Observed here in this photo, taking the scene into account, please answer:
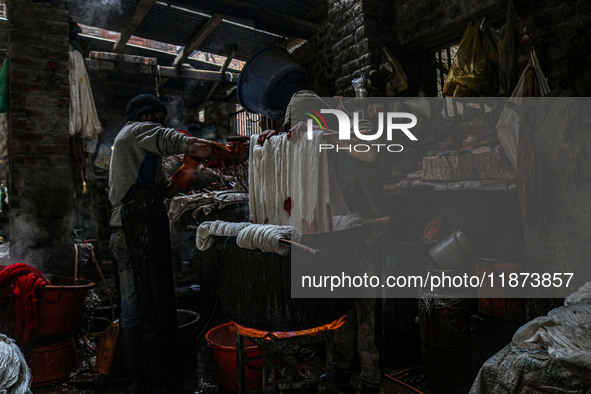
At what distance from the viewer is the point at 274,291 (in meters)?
2.36

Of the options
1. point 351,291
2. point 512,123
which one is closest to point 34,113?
point 351,291

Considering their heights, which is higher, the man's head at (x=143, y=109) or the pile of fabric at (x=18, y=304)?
the man's head at (x=143, y=109)

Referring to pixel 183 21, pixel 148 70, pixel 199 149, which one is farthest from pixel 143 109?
pixel 148 70

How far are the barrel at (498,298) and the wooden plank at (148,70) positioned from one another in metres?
7.09

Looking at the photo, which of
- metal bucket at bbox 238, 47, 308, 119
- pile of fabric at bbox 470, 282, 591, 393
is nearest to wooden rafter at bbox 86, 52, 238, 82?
metal bucket at bbox 238, 47, 308, 119

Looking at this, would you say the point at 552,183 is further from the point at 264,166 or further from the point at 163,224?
the point at 163,224

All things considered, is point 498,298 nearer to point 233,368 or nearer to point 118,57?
point 233,368

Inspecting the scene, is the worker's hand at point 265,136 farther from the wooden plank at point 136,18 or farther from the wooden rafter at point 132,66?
→ the wooden rafter at point 132,66

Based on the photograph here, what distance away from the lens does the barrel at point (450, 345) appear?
10.5ft

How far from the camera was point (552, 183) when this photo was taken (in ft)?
9.59

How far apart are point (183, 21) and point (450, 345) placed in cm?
626

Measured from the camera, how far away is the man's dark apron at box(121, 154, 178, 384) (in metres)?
3.22

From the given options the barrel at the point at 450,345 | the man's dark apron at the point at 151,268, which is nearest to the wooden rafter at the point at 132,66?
the man's dark apron at the point at 151,268

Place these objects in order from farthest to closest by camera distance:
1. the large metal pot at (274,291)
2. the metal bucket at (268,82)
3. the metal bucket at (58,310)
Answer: the metal bucket at (268,82) → the metal bucket at (58,310) → the large metal pot at (274,291)
